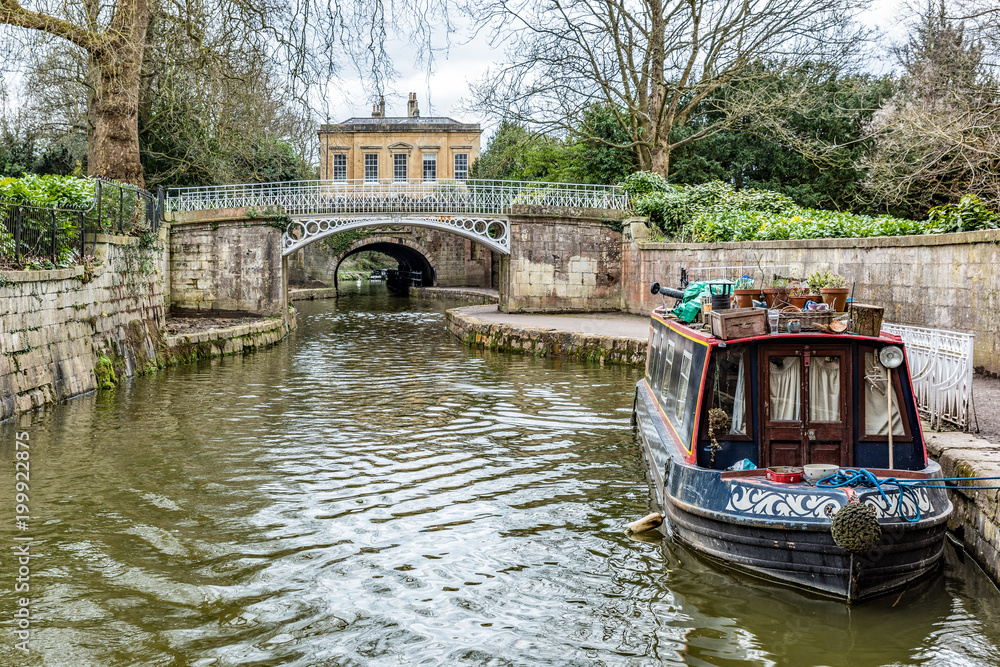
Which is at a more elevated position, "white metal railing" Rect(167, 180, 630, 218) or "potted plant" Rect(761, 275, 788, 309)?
"white metal railing" Rect(167, 180, 630, 218)

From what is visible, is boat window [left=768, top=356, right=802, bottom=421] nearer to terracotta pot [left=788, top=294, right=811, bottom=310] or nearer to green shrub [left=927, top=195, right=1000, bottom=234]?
terracotta pot [left=788, top=294, right=811, bottom=310]

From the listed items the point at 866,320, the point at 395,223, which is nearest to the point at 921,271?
the point at 866,320

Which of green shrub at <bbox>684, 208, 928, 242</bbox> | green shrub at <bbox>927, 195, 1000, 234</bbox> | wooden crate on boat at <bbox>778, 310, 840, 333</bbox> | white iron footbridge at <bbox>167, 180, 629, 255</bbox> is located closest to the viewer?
wooden crate on boat at <bbox>778, 310, 840, 333</bbox>

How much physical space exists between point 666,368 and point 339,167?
121 feet

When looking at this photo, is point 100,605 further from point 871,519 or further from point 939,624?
point 939,624

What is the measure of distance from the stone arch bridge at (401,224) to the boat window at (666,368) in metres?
13.8

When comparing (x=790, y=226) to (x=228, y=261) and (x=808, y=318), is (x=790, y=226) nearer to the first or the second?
(x=808, y=318)

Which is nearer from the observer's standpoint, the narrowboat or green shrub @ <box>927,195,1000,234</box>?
the narrowboat

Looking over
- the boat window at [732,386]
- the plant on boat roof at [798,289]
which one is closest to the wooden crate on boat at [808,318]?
the boat window at [732,386]

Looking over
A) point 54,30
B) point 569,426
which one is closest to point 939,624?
point 569,426

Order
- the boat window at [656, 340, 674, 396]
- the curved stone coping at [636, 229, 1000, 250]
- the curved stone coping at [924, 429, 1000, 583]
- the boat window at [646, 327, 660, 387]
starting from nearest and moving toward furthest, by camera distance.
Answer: the curved stone coping at [924, 429, 1000, 583] < the boat window at [656, 340, 674, 396] < the boat window at [646, 327, 660, 387] < the curved stone coping at [636, 229, 1000, 250]

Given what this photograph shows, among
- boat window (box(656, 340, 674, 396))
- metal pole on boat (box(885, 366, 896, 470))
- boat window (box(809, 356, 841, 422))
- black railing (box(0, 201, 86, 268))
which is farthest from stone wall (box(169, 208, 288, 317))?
metal pole on boat (box(885, 366, 896, 470))

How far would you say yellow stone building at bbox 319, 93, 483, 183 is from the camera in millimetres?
42094

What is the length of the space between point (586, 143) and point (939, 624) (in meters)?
22.8
